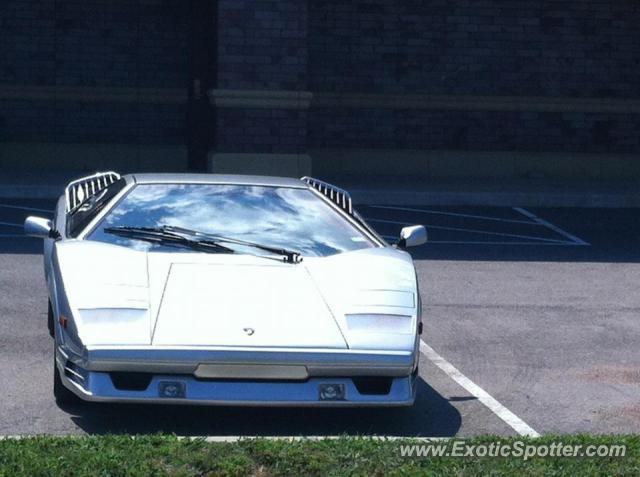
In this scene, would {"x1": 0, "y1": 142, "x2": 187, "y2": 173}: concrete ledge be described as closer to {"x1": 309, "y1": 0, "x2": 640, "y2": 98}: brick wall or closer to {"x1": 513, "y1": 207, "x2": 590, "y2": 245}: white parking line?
{"x1": 309, "y1": 0, "x2": 640, "y2": 98}: brick wall

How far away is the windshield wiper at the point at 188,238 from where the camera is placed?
716 centimetres

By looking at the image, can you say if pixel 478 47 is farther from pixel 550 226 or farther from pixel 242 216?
pixel 242 216

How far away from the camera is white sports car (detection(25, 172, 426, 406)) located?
612cm

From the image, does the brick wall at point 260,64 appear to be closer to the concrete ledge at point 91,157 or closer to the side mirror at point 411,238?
the concrete ledge at point 91,157

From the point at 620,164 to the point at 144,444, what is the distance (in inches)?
627

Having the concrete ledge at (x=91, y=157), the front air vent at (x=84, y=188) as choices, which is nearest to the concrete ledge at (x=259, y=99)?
the concrete ledge at (x=91, y=157)

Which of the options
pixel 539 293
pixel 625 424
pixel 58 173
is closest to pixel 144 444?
pixel 625 424

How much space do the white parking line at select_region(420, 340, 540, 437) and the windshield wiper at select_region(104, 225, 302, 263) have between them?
1.40 metres

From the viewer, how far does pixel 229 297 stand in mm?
6613

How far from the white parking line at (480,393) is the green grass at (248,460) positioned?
72 cm

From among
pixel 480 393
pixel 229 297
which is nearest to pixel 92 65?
pixel 480 393

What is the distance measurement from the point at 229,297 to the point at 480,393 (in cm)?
181

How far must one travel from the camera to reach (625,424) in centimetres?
688

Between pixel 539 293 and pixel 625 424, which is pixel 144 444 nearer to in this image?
pixel 625 424
